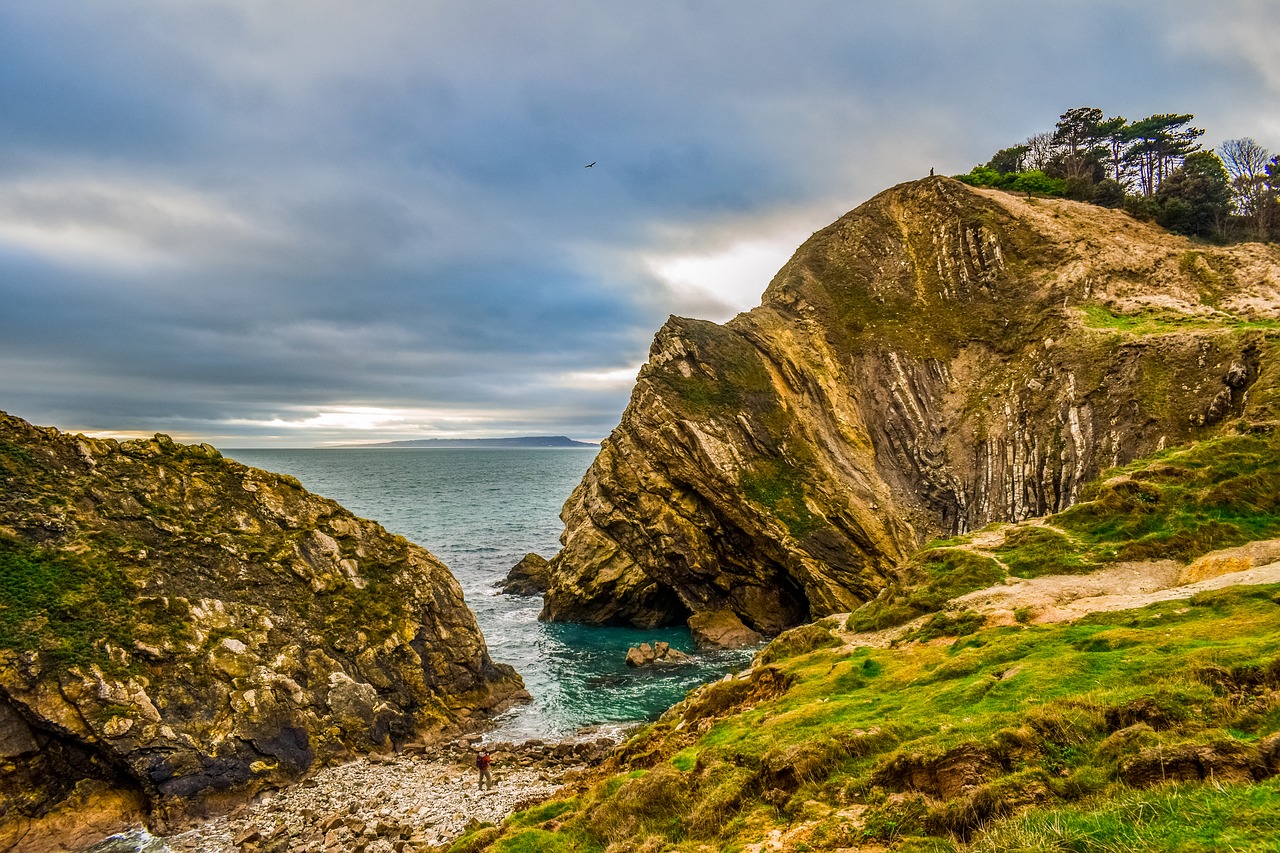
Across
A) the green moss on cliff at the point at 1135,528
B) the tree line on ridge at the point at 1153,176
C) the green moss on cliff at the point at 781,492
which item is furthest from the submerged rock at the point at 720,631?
the tree line on ridge at the point at 1153,176

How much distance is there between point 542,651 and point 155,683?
2749 centimetres

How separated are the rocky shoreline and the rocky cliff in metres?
1.43

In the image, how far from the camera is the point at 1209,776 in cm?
854

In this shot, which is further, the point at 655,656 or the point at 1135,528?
the point at 655,656

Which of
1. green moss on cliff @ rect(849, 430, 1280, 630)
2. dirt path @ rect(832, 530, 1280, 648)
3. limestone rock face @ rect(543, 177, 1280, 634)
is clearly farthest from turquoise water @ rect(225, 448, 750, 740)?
dirt path @ rect(832, 530, 1280, 648)

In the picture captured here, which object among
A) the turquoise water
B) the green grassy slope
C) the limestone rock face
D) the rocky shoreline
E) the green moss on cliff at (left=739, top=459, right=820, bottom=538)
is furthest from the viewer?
the green moss on cliff at (left=739, top=459, right=820, bottom=538)

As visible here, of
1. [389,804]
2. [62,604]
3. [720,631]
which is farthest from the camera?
[720,631]

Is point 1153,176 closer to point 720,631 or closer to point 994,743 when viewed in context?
point 720,631

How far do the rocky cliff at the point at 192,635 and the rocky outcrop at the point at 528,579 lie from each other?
2856 cm

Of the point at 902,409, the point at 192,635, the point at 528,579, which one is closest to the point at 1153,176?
the point at 902,409

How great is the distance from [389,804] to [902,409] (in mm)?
56790

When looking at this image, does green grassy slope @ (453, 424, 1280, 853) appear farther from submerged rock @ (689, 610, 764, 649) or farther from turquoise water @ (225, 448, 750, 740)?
submerged rock @ (689, 610, 764, 649)

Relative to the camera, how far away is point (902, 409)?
2591 inches

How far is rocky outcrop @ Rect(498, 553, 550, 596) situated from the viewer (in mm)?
70625
